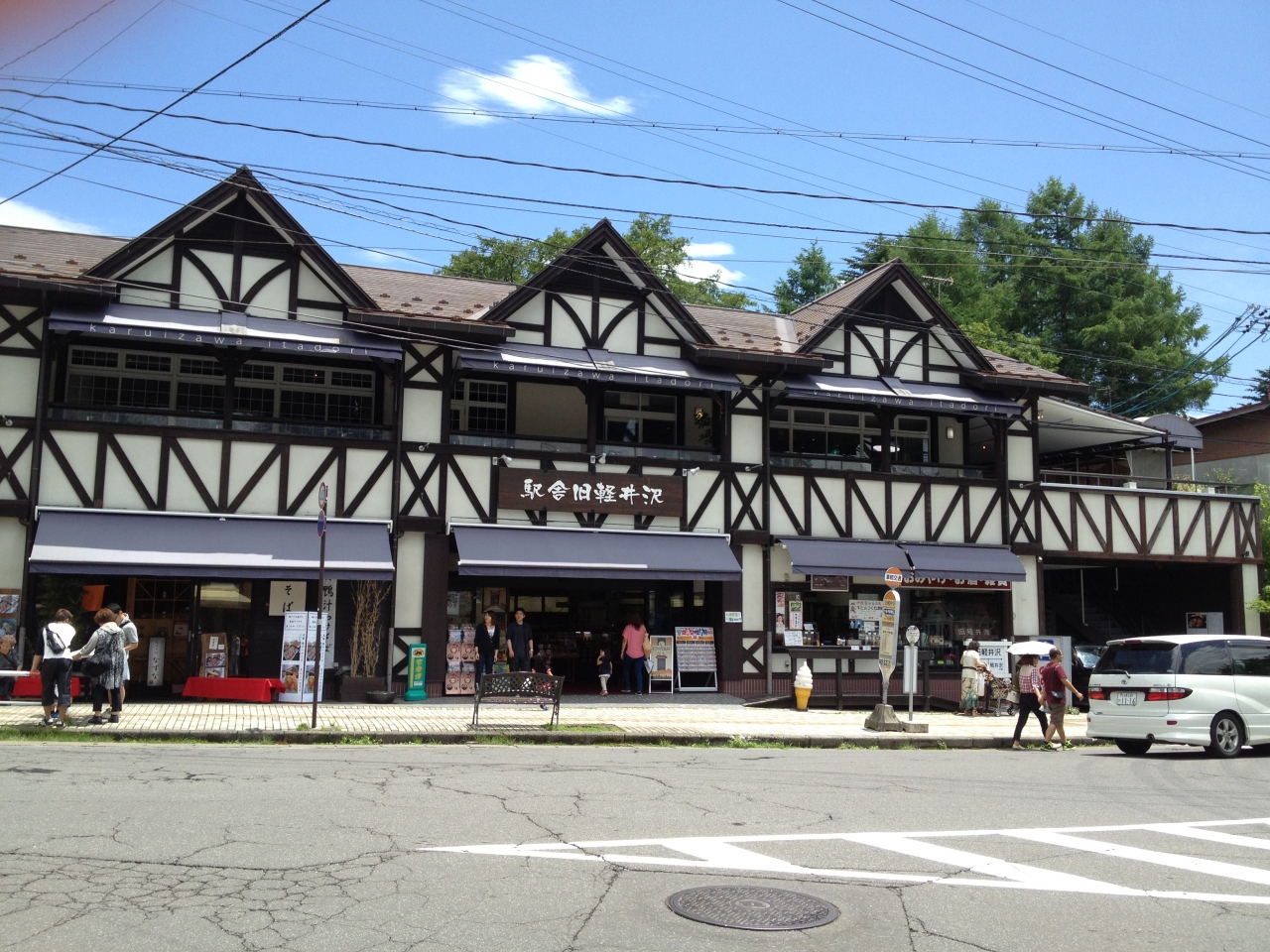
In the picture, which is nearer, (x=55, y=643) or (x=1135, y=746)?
(x=55, y=643)

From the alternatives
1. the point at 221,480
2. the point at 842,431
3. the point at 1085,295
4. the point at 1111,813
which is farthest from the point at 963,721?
the point at 1085,295

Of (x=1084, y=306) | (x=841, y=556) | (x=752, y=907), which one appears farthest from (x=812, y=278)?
(x=752, y=907)

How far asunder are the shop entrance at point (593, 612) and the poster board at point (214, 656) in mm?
6091

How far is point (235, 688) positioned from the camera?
65.6 feet

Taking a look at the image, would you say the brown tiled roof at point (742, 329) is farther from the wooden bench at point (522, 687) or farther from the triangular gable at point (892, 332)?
the wooden bench at point (522, 687)

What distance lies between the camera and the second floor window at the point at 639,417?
24.7 metres

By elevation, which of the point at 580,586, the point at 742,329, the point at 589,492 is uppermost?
the point at 742,329

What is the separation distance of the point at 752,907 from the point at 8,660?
16.2 meters

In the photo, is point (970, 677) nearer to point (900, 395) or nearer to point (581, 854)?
point (900, 395)

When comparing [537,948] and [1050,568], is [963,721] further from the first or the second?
[537,948]

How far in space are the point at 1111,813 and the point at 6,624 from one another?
17.2 m

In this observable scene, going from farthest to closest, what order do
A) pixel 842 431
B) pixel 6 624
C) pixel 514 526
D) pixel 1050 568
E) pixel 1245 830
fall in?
pixel 1050 568 → pixel 842 431 → pixel 514 526 → pixel 6 624 → pixel 1245 830

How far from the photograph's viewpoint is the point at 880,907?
22.6 ft

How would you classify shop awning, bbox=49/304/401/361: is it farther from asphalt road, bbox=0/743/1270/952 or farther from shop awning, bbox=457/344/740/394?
asphalt road, bbox=0/743/1270/952
